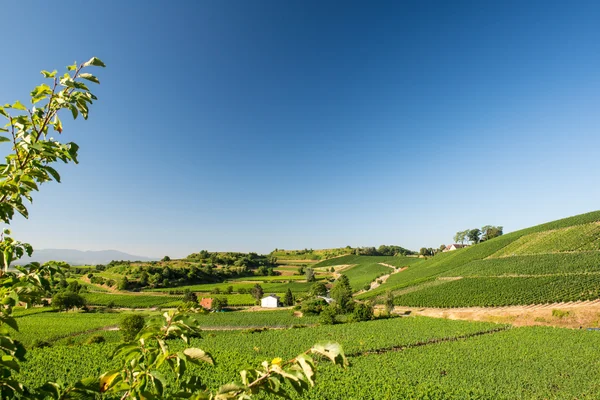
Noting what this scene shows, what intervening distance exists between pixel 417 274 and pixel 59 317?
85.3 meters

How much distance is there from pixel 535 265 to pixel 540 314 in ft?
87.2

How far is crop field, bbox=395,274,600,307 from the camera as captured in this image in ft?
140

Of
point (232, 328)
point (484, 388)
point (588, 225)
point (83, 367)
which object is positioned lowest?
point (232, 328)

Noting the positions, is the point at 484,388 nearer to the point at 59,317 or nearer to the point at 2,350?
the point at 2,350

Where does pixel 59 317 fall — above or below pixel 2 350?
below

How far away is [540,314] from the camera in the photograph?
1583 inches

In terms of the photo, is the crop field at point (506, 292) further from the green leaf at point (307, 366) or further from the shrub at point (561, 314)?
the green leaf at point (307, 366)

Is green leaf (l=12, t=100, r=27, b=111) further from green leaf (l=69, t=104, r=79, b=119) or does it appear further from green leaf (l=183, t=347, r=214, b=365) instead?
green leaf (l=183, t=347, r=214, b=365)

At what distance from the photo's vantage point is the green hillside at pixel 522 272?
46.5 metres

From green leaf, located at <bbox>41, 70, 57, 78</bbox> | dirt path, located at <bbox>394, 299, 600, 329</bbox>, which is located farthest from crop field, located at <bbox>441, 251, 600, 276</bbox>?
green leaf, located at <bbox>41, 70, 57, 78</bbox>

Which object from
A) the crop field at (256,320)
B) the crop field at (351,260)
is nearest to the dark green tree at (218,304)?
the crop field at (256,320)

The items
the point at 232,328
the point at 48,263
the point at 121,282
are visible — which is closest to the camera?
the point at 48,263

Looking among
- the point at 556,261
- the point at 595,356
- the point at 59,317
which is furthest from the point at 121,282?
the point at 556,261

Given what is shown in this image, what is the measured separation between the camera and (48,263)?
270 centimetres
